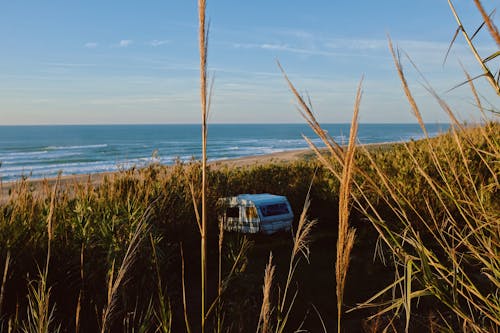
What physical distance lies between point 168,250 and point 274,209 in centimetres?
390

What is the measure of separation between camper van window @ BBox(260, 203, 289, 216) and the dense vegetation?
0.61 m

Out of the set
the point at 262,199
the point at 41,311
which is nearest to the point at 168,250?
the point at 262,199

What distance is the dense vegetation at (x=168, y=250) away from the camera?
2.52 meters

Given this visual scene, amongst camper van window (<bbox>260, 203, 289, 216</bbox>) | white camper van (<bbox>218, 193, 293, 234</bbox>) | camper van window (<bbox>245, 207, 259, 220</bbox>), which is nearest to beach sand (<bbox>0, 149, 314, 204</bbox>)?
white camper van (<bbox>218, 193, 293, 234</bbox>)

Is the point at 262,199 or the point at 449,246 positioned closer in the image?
the point at 449,246

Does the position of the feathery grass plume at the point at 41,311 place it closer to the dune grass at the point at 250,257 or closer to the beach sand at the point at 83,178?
the dune grass at the point at 250,257

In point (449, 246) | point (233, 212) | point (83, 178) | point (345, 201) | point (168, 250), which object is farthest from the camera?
point (83, 178)

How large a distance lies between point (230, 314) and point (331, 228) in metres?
5.99

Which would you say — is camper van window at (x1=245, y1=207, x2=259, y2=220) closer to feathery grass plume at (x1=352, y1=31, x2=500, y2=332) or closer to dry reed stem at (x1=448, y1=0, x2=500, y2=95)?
feathery grass plume at (x1=352, y1=31, x2=500, y2=332)

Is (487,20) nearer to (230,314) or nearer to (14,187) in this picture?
(230,314)

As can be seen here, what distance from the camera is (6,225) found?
421 centimetres

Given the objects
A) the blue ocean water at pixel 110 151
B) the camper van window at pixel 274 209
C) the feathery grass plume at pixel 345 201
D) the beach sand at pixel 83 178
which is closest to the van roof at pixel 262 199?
the camper van window at pixel 274 209

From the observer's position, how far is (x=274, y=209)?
9898 mm

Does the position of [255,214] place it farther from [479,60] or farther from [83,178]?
[83,178]
